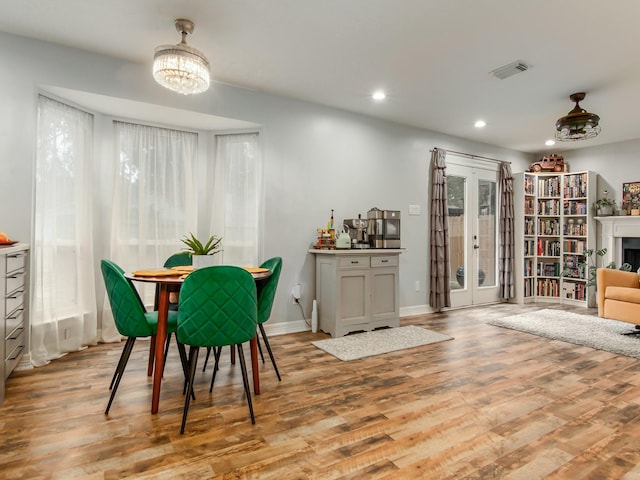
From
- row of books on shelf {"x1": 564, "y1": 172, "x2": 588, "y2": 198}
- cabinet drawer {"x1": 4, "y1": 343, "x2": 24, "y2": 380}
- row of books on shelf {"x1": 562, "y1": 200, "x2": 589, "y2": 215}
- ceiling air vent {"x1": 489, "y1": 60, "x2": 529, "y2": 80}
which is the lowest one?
cabinet drawer {"x1": 4, "y1": 343, "x2": 24, "y2": 380}

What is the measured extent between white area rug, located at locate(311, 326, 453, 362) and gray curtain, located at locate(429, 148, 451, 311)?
1.04 metres

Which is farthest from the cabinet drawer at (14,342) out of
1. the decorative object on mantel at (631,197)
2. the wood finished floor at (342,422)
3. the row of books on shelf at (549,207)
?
the decorative object on mantel at (631,197)

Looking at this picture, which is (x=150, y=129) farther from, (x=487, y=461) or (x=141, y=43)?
(x=487, y=461)

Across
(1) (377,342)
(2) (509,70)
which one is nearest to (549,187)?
(2) (509,70)

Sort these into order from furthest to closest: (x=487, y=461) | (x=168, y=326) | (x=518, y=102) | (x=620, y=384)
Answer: (x=518, y=102) → (x=620, y=384) → (x=168, y=326) → (x=487, y=461)

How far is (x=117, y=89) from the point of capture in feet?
10.3

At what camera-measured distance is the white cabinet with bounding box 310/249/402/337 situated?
381 centimetres

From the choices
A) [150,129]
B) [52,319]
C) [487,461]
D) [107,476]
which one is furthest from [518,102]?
[52,319]

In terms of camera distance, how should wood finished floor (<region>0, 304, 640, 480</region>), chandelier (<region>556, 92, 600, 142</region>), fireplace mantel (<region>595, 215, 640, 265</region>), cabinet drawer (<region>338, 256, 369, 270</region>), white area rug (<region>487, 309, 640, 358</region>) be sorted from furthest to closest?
fireplace mantel (<region>595, 215, 640, 265</region>), cabinet drawer (<region>338, 256, 369, 270</region>), chandelier (<region>556, 92, 600, 142</region>), white area rug (<region>487, 309, 640, 358</region>), wood finished floor (<region>0, 304, 640, 480</region>)

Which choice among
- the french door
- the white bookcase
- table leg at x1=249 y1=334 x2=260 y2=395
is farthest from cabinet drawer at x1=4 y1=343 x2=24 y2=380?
the white bookcase

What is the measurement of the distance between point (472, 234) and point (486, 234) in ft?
1.33

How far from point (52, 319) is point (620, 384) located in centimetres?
456

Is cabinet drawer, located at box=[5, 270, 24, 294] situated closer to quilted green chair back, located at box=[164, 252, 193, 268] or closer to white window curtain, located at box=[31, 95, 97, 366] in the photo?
white window curtain, located at box=[31, 95, 97, 366]

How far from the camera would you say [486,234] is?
5867 mm
